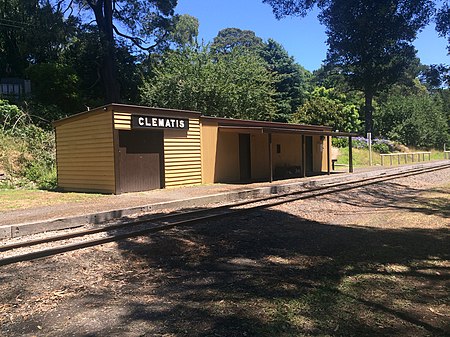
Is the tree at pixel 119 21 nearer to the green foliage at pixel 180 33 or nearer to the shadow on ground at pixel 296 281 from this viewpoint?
the green foliage at pixel 180 33

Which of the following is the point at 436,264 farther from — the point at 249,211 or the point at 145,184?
the point at 145,184

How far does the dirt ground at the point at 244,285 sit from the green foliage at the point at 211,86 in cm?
1875

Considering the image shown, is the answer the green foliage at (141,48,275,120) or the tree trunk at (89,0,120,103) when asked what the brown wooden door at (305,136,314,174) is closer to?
the green foliage at (141,48,275,120)

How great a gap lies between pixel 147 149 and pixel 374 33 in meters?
10.8

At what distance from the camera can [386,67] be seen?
631 cm

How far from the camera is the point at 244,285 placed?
4770 mm

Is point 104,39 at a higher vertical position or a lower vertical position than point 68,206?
higher

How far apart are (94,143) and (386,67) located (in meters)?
11.4

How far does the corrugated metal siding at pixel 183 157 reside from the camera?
1622cm

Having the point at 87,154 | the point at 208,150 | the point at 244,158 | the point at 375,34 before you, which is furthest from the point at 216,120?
the point at 375,34

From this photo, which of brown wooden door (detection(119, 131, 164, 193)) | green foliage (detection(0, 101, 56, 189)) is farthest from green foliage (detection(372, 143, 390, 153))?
green foliage (detection(0, 101, 56, 189))

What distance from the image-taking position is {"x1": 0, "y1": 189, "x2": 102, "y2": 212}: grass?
11.8 metres

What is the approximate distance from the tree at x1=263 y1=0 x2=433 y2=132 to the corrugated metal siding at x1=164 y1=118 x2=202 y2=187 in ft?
33.9

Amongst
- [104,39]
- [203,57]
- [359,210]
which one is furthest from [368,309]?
[104,39]
